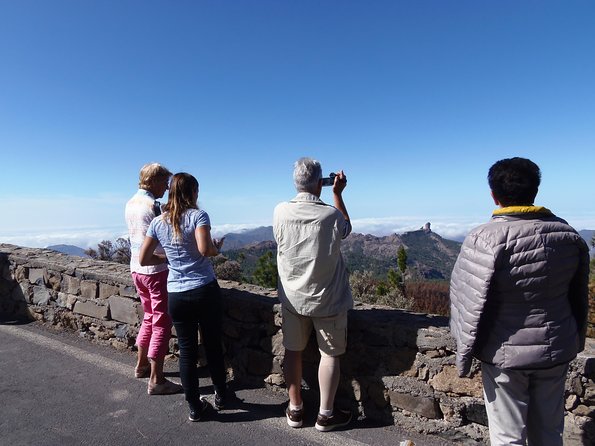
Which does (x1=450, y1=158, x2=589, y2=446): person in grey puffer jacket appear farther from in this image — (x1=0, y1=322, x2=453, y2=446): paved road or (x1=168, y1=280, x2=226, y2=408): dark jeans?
(x1=168, y1=280, x2=226, y2=408): dark jeans

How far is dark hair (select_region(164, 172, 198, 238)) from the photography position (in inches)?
111

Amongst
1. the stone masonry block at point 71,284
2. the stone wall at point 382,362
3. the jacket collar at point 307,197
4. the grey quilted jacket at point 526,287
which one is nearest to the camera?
the grey quilted jacket at point 526,287

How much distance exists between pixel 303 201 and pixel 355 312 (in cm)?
100

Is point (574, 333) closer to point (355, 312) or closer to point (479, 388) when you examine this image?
point (479, 388)

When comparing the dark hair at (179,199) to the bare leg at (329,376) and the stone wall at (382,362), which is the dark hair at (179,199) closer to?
the stone wall at (382,362)

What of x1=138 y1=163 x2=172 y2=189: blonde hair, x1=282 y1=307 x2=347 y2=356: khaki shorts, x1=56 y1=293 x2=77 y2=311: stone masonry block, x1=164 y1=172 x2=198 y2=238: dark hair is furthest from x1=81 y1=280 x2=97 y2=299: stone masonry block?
x1=282 y1=307 x2=347 y2=356: khaki shorts

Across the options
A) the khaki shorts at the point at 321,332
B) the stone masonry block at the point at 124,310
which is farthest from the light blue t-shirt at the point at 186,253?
the stone masonry block at the point at 124,310

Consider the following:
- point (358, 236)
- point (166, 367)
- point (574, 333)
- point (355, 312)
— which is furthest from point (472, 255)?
point (358, 236)

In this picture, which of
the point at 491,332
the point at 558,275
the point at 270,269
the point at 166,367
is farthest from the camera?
the point at 270,269

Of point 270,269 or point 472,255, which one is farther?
point 270,269

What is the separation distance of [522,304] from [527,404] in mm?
534

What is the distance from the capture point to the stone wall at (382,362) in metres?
2.51

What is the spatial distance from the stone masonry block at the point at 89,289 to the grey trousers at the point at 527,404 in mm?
4081

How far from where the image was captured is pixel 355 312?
9.94ft
